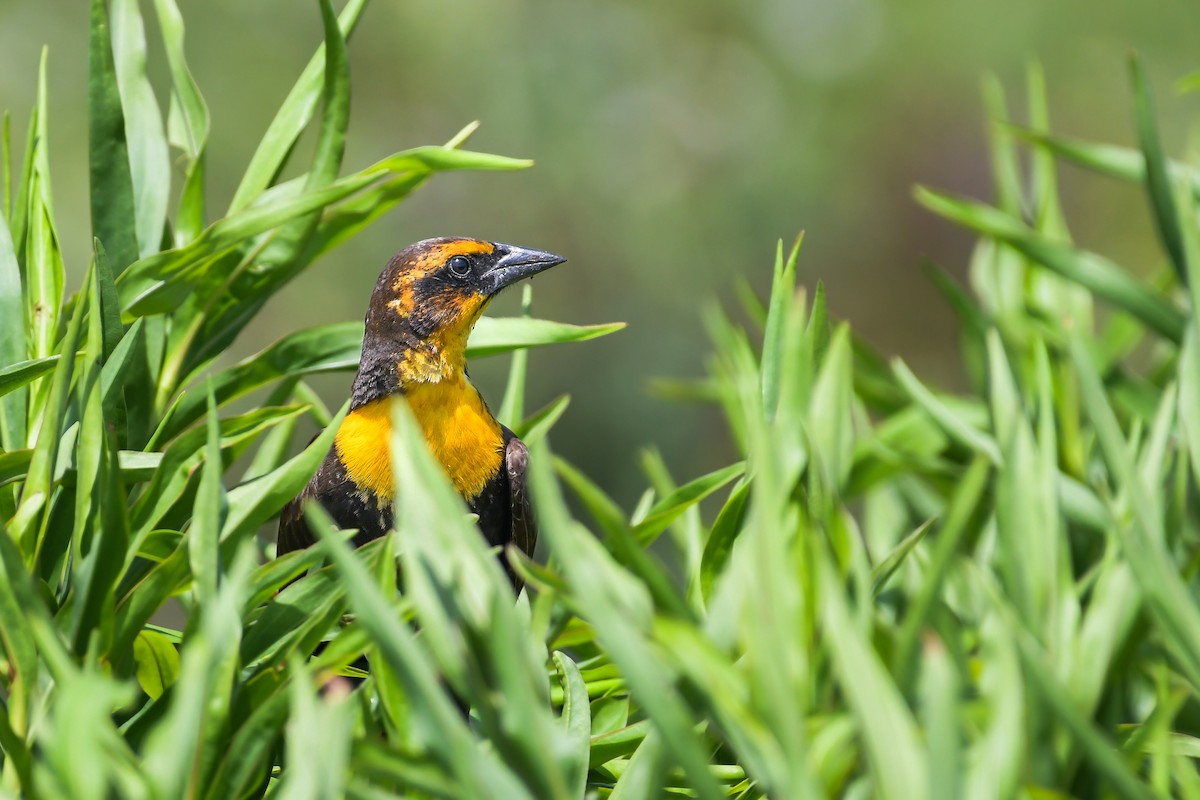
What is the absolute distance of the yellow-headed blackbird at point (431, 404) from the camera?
8.20ft

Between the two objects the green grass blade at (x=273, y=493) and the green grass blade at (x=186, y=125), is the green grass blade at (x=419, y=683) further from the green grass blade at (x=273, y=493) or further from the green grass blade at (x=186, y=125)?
the green grass blade at (x=186, y=125)

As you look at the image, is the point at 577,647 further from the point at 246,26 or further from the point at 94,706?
the point at 246,26

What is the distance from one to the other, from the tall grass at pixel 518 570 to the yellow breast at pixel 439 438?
68 cm

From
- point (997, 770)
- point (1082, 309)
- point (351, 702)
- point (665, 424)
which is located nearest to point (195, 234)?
point (351, 702)

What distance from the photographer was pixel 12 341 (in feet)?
4.79

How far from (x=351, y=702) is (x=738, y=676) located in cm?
31

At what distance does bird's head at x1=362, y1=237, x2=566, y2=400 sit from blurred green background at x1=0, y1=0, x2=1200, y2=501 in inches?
211

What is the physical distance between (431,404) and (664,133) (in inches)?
305

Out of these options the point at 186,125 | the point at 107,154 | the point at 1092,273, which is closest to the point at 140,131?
the point at 186,125

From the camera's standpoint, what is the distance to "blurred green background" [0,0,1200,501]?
8656mm

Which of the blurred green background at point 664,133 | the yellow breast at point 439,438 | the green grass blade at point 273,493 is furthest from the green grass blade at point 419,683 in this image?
the blurred green background at point 664,133

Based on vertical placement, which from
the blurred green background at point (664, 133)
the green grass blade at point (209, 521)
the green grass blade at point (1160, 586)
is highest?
the green grass blade at point (209, 521)

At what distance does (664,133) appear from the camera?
9945mm

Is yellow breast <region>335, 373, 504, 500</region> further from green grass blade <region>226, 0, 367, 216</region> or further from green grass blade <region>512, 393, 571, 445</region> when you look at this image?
green grass blade <region>226, 0, 367, 216</region>
